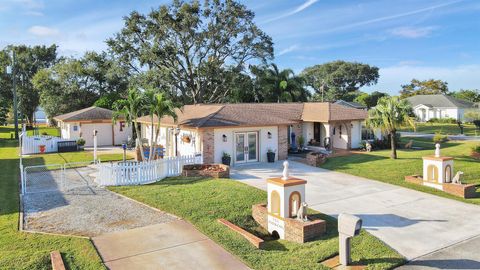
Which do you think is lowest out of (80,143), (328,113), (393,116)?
(80,143)

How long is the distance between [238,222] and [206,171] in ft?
20.8

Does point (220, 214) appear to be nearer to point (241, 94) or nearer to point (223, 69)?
point (241, 94)

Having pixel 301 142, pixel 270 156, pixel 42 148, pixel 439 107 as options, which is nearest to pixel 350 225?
pixel 270 156

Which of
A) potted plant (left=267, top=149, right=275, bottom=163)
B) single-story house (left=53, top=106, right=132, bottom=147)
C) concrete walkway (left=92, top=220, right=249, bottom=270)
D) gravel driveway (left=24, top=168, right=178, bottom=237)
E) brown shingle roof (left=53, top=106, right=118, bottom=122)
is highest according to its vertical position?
brown shingle roof (left=53, top=106, right=118, bottom=122)

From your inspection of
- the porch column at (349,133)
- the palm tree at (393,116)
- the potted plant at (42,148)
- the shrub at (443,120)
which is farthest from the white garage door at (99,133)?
the shrub at (443,120)

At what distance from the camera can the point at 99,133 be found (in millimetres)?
31531

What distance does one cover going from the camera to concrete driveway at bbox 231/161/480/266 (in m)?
9.33

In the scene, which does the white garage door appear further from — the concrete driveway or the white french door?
the concrete driveway

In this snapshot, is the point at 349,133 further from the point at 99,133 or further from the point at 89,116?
the point at 89,116

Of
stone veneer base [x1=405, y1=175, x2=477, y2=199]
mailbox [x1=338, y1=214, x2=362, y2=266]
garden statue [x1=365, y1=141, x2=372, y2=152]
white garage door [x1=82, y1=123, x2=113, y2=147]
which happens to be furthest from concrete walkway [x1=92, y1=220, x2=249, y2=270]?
white garage door [x1=82, y1=123, x2=113, y2=147]

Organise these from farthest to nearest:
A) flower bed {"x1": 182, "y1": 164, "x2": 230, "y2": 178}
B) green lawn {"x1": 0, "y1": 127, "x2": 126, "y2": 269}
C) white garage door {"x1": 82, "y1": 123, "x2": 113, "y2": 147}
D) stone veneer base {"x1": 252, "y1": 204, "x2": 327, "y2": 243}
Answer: white garage door {"x1": 82, "y1": 123, "x2": 113, "y2": 147}
flower bed {"x1": 182, "y1": 164, "x2": 230, "y2": 178}
stone veneer base {"x1": 252, "y1": 204, "x2": 327, "y2": 243}
green lawn {"x1": 0, "y1": 127, "x2": 126, "y2": 269}

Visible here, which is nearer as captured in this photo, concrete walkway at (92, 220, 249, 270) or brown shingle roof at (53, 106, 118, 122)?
concrete walkway at (92, 220, 249, 270)

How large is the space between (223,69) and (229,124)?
24531mm

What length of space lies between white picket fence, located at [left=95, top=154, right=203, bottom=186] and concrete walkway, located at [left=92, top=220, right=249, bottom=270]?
5.88 meters
